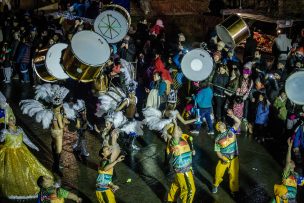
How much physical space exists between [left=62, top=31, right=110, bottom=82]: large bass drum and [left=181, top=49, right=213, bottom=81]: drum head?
205 cm

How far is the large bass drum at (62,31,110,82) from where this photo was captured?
10133mm

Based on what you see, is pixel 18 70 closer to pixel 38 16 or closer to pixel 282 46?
pixel 38 16

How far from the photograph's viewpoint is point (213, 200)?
8.26m

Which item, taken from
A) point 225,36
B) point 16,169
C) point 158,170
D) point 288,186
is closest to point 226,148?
point 288,186

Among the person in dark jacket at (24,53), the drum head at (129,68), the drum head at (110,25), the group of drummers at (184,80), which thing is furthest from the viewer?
the person in dark jacket at (24,53)

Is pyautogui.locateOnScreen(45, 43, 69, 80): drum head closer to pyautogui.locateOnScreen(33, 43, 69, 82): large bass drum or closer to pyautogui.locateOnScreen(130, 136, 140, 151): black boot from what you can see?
pyautogui.locateOnScreen(33, 43, 69, 82): large bass drum

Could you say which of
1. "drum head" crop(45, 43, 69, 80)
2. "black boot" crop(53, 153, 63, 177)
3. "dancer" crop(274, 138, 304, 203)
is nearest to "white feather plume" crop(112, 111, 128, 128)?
"black boot" crop(53, 153, 63, 177)

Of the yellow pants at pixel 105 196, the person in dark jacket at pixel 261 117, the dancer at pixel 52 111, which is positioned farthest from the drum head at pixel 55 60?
the person in dark jacket at pixel 261 117

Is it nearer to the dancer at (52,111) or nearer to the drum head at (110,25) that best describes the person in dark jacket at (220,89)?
the drum head at (110,25)

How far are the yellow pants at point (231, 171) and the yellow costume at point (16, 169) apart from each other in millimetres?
3508

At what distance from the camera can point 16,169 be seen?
7.94 metres

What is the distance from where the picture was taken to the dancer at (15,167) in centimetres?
790

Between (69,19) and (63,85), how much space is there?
4177mm

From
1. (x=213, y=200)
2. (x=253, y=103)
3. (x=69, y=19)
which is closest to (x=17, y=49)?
(x=69, y=19)
